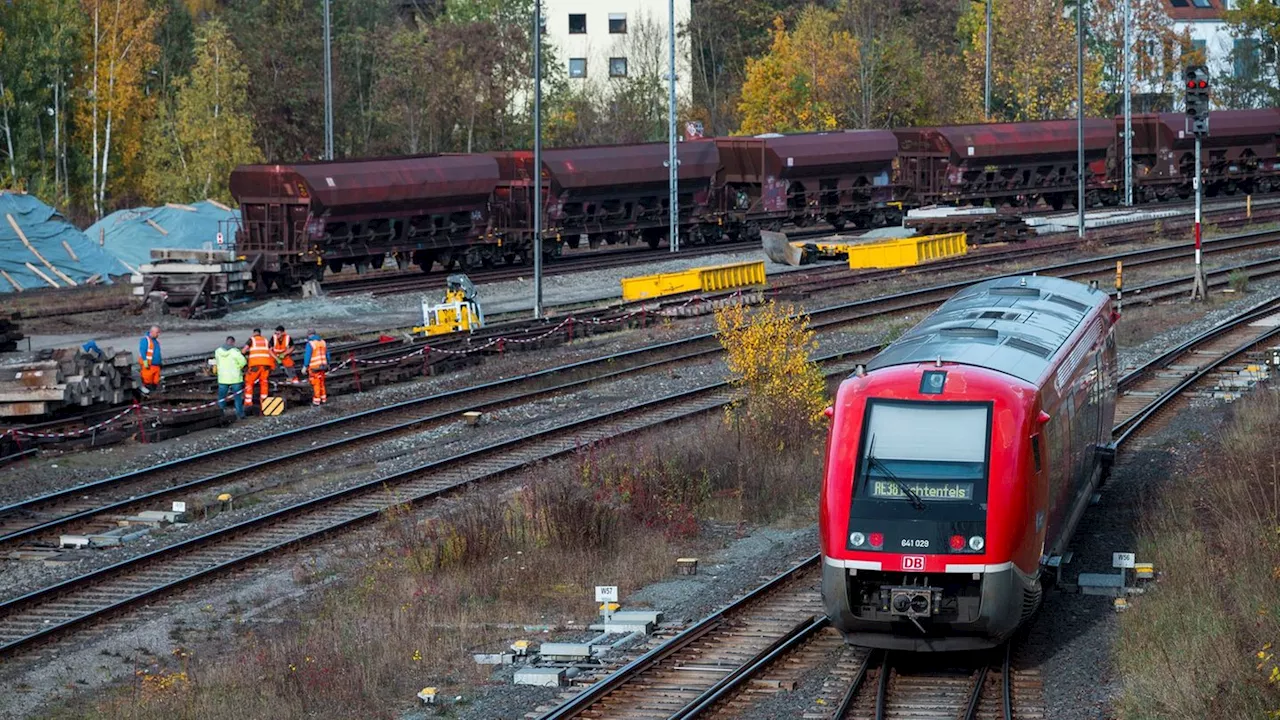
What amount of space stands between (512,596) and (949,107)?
62130 mm

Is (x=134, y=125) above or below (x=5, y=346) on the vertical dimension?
above

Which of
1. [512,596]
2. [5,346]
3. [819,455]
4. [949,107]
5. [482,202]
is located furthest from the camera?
[949,107]

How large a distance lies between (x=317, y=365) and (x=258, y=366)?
3.09ft

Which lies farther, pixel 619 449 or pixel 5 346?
pixel 5 346

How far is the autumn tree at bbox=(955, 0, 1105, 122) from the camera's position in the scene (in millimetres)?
69938

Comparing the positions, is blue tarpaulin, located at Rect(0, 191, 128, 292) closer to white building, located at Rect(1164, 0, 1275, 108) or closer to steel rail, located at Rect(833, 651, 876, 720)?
steel rail, located at Rect(833, 651, 876, 720)

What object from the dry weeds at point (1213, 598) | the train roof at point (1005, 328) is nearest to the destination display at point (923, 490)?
the train roof at point (1005, 328)

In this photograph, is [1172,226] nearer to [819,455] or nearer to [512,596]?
[819,455]

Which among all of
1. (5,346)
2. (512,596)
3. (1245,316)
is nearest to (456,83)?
(5,346)

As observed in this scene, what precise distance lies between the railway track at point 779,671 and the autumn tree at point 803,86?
53630mm

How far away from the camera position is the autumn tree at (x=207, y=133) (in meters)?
60.2

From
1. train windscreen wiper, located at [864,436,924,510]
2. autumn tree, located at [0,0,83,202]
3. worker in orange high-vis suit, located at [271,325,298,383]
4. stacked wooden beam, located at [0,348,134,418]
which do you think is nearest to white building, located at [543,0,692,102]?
autumn tree, located at [0,0,83,202]

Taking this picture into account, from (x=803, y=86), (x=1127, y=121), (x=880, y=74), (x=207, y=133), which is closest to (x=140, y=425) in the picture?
(x=207, y=133)

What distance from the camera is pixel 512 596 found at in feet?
48.8
